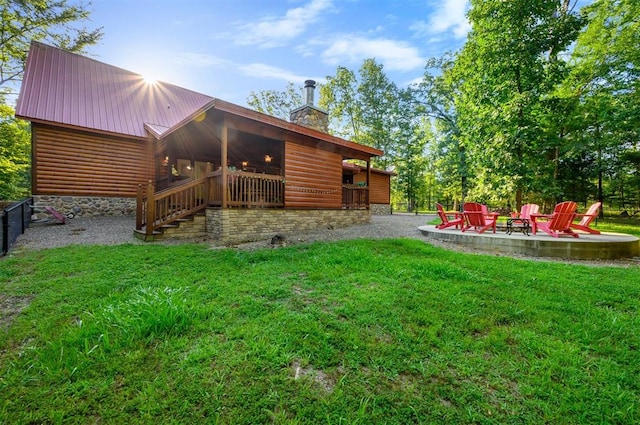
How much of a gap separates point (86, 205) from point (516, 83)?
17425 millimetres

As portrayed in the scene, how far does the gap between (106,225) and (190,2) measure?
7.33m

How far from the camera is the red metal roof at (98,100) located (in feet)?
29.7

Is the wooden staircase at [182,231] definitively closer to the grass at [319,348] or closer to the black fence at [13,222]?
the black fence at [13,222]

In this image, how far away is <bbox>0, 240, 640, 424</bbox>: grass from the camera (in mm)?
1537

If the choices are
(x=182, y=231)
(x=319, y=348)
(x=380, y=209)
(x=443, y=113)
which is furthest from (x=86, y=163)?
(x=443, y=113)

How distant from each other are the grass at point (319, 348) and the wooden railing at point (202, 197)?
120 inches

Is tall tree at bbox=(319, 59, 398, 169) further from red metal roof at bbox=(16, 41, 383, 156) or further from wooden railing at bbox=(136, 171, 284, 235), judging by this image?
wooden railing at bbox=(136, 171, 284, 235)

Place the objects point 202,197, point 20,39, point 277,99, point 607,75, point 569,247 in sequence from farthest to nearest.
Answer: point 277,99 → point 20,39 → point 607,75 → point 202,197 → point 569,247

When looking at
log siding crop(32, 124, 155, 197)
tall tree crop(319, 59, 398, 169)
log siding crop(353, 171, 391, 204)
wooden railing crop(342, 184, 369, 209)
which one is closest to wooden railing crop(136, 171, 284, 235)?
wooden railing crop(342, 184, 369, 209)

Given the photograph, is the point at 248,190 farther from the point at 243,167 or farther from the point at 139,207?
the point at 243,167

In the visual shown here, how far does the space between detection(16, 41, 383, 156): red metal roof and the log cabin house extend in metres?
0.04

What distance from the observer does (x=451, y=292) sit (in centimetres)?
316

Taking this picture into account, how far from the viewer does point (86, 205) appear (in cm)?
1005

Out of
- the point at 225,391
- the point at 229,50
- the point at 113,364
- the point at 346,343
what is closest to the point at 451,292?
the point at 346,343
